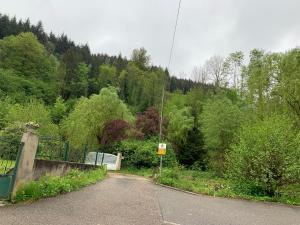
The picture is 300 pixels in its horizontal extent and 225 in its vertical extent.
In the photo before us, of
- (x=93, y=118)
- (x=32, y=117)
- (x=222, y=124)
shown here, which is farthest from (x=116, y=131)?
(x=222, y=124)

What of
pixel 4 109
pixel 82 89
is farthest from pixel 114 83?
pixel 4 109

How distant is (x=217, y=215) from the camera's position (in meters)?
11.5

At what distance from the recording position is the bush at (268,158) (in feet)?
58.2

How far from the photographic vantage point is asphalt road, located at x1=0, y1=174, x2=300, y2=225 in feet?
28.7

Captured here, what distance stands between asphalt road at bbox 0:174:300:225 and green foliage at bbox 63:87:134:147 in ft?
79.9

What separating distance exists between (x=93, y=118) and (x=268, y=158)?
78.6ft

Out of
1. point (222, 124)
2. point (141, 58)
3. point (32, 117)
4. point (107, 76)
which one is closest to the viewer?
point (222, 124)

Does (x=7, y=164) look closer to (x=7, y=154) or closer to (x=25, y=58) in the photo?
(x=7, y=154)

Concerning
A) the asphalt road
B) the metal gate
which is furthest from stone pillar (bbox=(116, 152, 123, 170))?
the metal gate

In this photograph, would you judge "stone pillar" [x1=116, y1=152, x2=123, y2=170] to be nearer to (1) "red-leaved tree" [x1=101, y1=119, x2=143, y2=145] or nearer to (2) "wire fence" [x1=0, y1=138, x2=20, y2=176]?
(1) "red-leaved tree" [x1=101, y1=119, x2=143, y2=145]

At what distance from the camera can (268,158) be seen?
17984 mm

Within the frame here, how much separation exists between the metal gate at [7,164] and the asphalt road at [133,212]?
0.60 m

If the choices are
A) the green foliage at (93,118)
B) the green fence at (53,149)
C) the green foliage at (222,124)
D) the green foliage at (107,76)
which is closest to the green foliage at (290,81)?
the green foliage at (222,124)

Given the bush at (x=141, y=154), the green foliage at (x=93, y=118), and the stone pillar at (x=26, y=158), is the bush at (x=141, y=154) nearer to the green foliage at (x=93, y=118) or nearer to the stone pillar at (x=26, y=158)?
the green foliage at (x=93, y=118)
